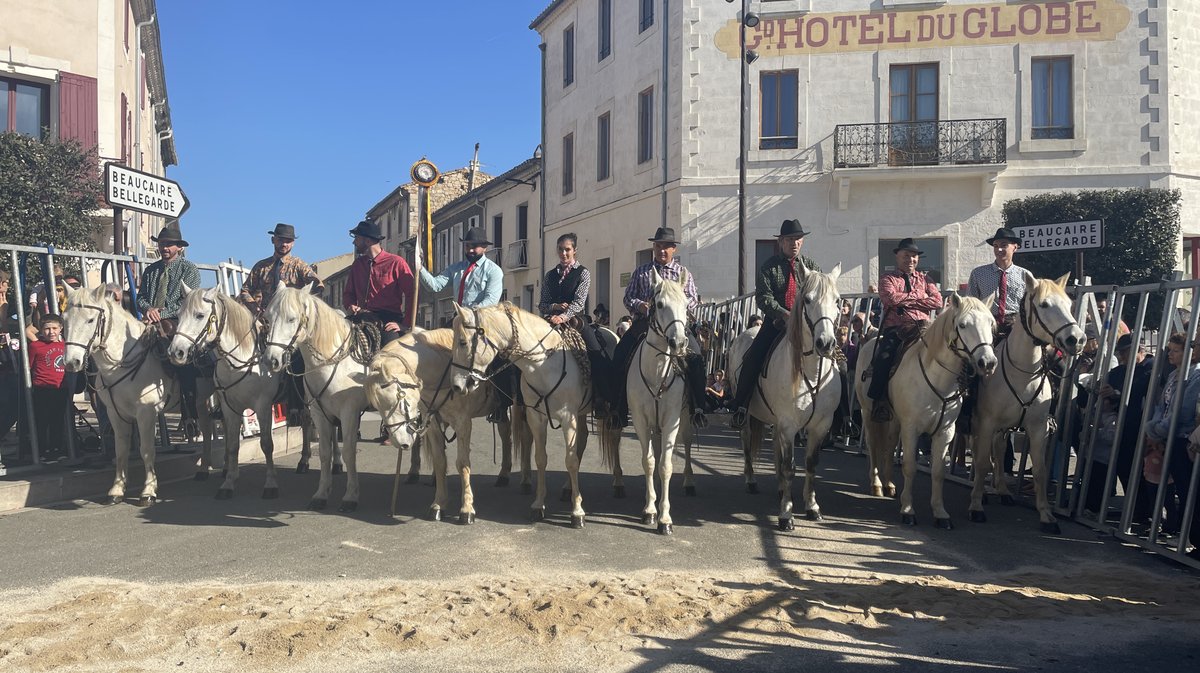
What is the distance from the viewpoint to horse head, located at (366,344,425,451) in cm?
673

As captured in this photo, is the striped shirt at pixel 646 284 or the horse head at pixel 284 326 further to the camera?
the striped shirt at pixel 646 284

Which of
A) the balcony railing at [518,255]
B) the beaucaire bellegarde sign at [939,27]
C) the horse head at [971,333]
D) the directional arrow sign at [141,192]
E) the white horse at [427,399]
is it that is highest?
the beaucaire bellegarde sign at [939,27]

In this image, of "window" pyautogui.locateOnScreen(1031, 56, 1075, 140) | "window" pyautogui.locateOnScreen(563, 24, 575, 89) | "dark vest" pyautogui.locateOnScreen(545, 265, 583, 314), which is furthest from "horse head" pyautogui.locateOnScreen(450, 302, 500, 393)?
"window" pyautogui.locateOnScreen(563, 24, 575, 89)

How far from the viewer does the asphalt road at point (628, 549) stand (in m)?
4.34

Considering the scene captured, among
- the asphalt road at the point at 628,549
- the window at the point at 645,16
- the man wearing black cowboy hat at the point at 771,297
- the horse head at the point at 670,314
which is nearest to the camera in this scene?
the asphalt road at the point at 628,549

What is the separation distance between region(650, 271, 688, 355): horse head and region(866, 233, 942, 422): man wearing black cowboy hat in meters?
2.21

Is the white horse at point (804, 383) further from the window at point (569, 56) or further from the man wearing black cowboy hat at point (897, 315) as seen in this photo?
the window at point (569, 56)

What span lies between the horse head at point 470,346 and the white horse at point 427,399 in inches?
10.8

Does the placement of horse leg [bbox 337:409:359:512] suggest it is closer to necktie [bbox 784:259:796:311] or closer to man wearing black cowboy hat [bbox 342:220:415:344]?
man wearing black cowboy hat [bbox 342:220:415:344]

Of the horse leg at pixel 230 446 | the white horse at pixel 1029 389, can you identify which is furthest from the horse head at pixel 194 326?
the white horse at pixel 1029 389

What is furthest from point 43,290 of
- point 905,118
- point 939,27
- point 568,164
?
point 568,164

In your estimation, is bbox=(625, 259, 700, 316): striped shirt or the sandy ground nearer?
the sandy ground

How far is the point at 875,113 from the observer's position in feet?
66.3

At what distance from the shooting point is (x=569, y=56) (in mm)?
27891
